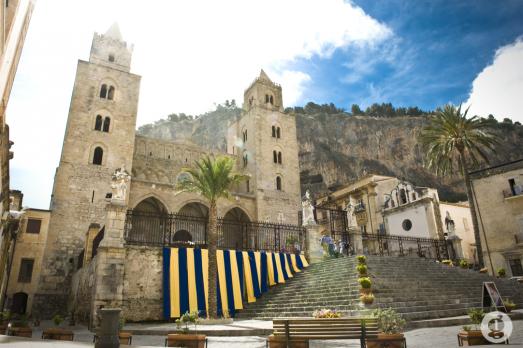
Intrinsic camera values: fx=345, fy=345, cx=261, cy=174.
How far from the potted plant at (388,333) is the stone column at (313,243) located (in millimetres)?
Result: 12117

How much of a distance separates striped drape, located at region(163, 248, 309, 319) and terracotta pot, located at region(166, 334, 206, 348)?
7074 mm

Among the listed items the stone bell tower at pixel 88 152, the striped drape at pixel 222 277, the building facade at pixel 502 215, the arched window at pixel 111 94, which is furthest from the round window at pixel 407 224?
the arched window at pixel 111 94

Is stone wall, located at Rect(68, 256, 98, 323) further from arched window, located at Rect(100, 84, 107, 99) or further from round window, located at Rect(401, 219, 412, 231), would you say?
round window, located at Rect(401, 219, 412, 231)

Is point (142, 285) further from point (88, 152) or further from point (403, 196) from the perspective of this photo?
point (403, 196)

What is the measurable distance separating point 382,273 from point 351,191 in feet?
75.3

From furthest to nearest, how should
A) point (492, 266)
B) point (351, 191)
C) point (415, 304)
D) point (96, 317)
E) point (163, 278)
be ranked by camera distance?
1. point (351, 191)
2. point (492, 266)
3. point (163, 278)
4. point (96, 317)
5. point (415, 304)

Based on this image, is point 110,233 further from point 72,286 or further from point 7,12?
point 72,286

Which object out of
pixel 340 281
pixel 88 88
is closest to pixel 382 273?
pixel 340 281

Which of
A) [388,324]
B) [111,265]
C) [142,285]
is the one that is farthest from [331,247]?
[388,324]

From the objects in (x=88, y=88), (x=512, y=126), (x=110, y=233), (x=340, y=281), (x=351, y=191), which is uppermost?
(x=512, y=126)

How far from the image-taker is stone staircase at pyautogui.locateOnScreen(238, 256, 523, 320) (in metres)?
11.9

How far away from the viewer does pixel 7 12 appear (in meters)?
9.43

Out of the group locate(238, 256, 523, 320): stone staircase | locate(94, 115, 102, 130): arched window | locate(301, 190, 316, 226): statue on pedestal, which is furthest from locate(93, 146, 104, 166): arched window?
locate(238, 256, 523, 320): stone staircase

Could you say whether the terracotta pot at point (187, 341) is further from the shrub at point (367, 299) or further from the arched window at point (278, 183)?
the arched window at point (278, 183)
